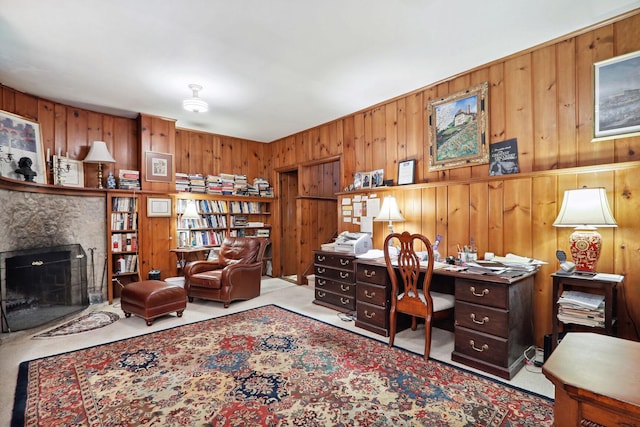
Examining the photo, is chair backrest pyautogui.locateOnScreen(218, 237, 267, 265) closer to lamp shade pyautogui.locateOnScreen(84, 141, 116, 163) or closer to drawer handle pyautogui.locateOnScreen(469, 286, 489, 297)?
lamp shade pyautogui.locateOnScreen(84, 141, 116, 163)

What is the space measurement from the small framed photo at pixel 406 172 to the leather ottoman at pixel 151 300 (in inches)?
114

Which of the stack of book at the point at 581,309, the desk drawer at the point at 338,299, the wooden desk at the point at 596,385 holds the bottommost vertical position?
the desk drawer at the point at 338,299

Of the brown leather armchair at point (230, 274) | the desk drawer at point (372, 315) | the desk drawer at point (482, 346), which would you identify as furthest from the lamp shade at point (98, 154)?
the desk drawer at point (482, 346)

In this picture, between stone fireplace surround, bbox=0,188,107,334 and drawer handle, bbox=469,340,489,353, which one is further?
stone fireplace surround, bbox=0,188,107,334

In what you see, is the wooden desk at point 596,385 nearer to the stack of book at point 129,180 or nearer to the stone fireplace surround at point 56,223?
the stone fireplace surround at point 56,223

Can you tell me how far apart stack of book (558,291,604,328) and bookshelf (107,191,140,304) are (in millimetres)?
4917

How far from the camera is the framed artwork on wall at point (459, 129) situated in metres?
3.11

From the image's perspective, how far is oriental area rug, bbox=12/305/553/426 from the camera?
181 centimetres

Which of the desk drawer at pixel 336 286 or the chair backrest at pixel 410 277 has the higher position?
A: the chair backrest at pixel 410 277

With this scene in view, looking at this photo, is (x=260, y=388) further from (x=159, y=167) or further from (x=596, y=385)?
(x=159, y=167)

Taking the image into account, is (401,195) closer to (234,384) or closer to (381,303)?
(381,303)

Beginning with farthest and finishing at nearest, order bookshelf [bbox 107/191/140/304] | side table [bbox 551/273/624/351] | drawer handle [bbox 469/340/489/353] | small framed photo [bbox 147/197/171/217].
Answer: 1. small framed photo [bbox 147/197/171/217]
2. bookshelf [bbox 107/191/140/304]
3. drawer handle [bbox 469/340/489/353]
4. side table [bbox 551/273/624/351]

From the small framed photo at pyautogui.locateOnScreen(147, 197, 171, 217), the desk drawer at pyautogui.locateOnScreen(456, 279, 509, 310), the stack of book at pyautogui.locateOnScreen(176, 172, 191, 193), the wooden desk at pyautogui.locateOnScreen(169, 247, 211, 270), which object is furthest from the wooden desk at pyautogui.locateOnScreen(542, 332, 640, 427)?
the stack of book at pyautogui.locateOnScreen(176, 172, 191, 193)

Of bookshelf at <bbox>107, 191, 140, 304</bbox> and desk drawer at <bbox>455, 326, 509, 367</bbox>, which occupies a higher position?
bookshelf at <bbox>107, 191, 140, 304</bbox>
